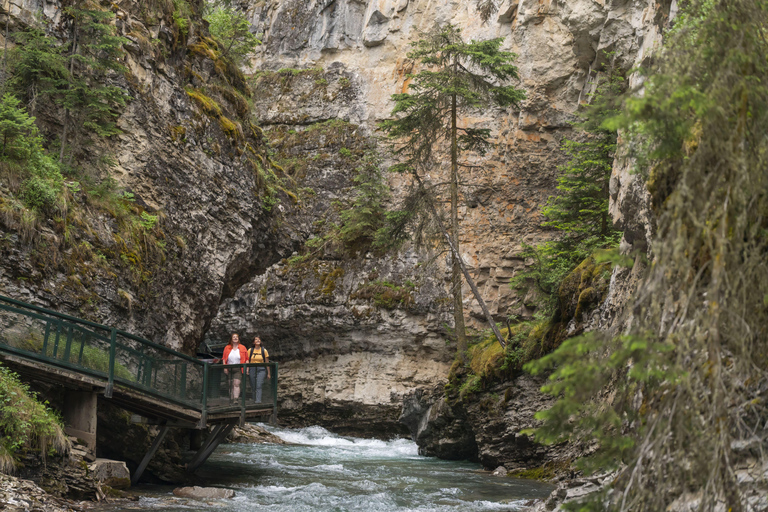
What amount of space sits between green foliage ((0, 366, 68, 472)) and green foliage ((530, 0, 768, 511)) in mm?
7341

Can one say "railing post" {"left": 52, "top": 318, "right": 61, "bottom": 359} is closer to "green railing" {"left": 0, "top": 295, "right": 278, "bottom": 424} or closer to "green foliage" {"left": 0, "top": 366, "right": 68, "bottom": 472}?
"green railing" {"left": 0, "top": 295, "right": 278, "bottom": 424}

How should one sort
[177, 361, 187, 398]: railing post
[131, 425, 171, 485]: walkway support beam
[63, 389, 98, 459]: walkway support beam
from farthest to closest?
[131, 425, 171, 485]: walkway support beam → [177, 361, 187, 398]: railing post → [63, 389, 98, 459]: walkway support beam

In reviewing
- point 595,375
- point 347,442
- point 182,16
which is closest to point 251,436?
point 347,442

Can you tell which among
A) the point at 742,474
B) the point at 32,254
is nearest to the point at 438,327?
the point at 32,254

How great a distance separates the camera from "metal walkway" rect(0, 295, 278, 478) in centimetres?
944

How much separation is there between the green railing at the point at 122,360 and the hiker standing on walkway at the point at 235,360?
23 millimetres

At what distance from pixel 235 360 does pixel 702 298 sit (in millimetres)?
11372

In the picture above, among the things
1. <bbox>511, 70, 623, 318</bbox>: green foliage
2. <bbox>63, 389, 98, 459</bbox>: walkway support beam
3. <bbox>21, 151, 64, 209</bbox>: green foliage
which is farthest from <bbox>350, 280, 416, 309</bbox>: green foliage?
<bbox>63, 389, 98, 459</bbox>: walkway support beam

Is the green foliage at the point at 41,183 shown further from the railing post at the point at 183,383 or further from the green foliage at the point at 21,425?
the railing post at the point at 183,383

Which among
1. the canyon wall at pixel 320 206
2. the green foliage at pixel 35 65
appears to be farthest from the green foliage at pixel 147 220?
the green foliage at pixel 35 65

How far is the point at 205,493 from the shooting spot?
1126cm

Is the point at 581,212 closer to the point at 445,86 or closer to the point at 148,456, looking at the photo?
the point at 445,86

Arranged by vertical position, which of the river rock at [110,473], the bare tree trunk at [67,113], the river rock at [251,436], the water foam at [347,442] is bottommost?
the water foam at [347,442]

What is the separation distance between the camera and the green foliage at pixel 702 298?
3865 mm
